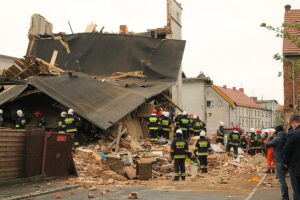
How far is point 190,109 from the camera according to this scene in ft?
182

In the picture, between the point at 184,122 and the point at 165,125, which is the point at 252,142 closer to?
the point at 184,122

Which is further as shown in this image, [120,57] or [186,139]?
[120,57]

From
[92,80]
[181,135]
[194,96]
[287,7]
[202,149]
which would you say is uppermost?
[287,7]

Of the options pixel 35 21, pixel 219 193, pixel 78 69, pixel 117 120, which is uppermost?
pixel 35 21

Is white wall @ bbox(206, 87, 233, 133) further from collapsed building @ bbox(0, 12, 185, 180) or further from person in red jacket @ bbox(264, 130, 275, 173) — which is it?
person in red jacket @ bbox(264, 130, 275, 173)

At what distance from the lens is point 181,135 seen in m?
14.5

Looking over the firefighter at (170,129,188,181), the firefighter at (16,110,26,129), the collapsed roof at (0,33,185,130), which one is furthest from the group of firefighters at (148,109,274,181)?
the firefighter at (16,110,26,129)

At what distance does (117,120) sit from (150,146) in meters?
2.49

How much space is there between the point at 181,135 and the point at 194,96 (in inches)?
1650

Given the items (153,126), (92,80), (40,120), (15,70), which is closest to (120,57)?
(92,80)

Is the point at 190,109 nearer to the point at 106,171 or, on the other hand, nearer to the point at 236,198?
the point at 106,171

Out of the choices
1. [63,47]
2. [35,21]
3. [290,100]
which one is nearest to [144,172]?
[290,100]

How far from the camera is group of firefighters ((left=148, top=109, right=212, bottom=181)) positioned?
14151mm

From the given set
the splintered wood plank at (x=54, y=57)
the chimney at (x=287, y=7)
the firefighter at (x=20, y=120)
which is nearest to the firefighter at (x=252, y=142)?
the firefighter at (x=20, y=120)
